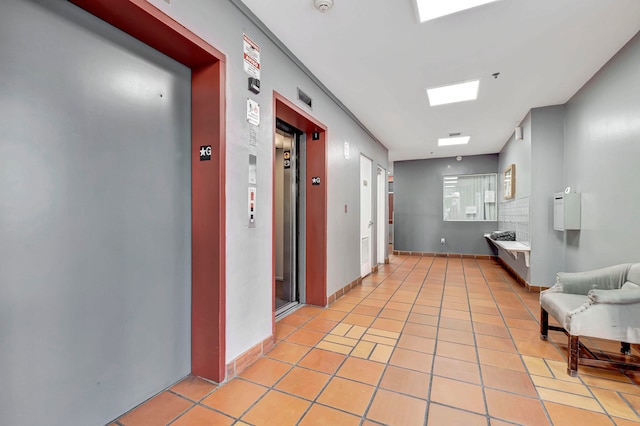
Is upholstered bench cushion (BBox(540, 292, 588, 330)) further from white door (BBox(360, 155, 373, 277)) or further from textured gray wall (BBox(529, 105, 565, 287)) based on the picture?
white door (BBox(360, 155, 373, 277))

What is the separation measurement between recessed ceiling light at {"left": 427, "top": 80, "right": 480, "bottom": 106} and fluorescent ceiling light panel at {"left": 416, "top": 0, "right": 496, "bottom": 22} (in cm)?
140

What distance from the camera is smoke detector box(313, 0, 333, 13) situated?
1.99 m

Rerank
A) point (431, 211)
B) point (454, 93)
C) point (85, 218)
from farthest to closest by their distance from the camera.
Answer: point (431, 211) < point (454, 93) < point (85, 218)

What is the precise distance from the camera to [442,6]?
6.72 ft

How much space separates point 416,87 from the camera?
11.2 ft

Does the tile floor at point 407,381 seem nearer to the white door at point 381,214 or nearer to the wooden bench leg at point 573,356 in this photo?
the wooden bench leg at point 573,356

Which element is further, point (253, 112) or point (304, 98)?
point (304, 98)

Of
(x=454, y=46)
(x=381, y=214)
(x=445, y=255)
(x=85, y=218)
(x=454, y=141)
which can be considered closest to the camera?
(x=85, y=218)

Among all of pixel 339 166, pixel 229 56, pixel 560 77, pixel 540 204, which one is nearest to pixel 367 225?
pixel 339 166

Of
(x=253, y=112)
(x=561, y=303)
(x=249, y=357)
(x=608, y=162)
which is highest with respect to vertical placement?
(x=253, y=112)

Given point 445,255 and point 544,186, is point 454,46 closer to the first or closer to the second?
point 544,186

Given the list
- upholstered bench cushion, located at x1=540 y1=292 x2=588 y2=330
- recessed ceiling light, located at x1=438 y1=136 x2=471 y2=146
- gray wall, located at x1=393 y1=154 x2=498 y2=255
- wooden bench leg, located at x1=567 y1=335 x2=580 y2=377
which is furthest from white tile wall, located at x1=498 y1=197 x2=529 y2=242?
wooden bench leg, located at x1=567 y1=335 x2=580 y2=377

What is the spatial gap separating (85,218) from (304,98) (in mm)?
2284

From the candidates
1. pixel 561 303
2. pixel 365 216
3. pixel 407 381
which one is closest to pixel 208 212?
pixel 407 381
